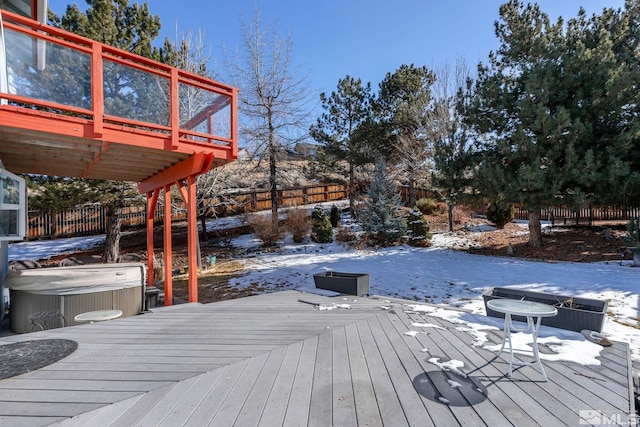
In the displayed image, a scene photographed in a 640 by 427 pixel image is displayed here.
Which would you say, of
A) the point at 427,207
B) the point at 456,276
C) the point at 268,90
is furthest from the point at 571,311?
the point at 427,207

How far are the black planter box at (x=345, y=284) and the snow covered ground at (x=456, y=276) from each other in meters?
1.03

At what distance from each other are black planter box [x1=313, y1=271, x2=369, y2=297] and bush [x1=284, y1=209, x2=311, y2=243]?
6.16 meters

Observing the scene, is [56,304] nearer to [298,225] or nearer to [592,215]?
[298,225]

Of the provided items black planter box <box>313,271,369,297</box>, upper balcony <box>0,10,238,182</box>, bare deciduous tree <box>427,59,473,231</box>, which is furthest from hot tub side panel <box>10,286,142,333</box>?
bare deciduous tree <box>427,59,473,231</box>

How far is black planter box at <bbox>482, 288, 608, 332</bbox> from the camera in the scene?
3.42 m

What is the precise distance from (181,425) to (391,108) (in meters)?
15.1

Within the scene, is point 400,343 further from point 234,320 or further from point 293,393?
point 234,320

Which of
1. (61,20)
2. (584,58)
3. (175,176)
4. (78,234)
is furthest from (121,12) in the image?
(584,58)

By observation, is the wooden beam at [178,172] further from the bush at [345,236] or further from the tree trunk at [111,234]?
the bush at [345,236]

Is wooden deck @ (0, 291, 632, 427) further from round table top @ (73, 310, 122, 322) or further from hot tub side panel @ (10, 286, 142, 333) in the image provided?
hot tub side panel @ (10, 286, 142, 333)

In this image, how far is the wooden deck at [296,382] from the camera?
1873 millimetres

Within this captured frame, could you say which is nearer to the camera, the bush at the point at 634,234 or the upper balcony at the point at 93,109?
the upper balcony at the point at 93,109

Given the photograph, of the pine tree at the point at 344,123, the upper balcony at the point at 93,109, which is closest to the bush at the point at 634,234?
the upper balcony at the point at 93,109

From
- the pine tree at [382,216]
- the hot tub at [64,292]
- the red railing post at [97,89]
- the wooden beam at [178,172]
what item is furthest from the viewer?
the pine tree at [382,216]
